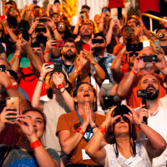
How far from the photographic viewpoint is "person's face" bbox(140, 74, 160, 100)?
3213mm

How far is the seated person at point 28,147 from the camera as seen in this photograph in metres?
2.42

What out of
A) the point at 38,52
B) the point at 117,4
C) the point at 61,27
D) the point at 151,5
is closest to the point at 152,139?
the point at 38,52

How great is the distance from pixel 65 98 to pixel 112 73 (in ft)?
3.03

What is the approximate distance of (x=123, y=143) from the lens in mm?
2674

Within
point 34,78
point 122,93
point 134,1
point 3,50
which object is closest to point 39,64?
point 34,78

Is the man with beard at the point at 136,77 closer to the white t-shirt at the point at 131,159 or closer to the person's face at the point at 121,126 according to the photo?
the person's face at the point at 121,126

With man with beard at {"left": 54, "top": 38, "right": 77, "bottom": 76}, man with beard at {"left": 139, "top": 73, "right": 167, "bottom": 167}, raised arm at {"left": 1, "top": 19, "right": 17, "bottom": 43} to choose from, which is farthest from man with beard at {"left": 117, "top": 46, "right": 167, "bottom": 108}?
raised arm at {"left": 1, "top": 19, "right": 17, "bottom": 43}

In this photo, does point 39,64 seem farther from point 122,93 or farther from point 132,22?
point 132,22

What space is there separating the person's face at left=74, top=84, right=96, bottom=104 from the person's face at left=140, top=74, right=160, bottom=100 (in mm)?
570

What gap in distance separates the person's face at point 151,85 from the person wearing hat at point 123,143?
0.59 m

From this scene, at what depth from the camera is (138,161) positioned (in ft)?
8.24

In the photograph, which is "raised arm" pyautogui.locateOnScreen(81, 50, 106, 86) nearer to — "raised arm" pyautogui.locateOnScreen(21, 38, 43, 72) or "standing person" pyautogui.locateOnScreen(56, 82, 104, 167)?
"raised arm" pyautogui.locateOnScreen(21, 38, 43, 72)

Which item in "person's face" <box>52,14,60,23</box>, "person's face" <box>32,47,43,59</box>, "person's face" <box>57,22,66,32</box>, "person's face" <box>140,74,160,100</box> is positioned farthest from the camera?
"person's face" <box>52,14,60,23</box>

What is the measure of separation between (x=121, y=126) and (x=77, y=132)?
1.38ft
